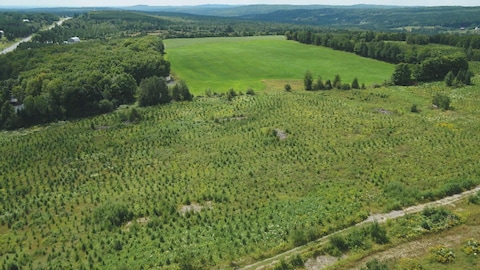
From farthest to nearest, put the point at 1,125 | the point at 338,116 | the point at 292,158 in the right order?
1. the point at 1,125
2. the point at 338,116
3. the point at 292,158

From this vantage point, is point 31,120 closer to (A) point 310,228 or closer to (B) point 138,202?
(B) point 138,202

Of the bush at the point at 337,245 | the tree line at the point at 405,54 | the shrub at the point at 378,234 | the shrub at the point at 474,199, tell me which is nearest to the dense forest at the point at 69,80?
the bush at the point at 337,245

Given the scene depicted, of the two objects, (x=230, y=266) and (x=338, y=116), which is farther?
(x=338, y=116)

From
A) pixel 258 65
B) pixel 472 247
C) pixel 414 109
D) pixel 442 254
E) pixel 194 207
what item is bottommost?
pixel 194 207

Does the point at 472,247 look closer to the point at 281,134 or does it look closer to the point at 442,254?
the point at 442,254

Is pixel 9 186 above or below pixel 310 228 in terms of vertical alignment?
below

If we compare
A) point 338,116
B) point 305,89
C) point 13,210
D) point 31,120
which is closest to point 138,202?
point 13,210

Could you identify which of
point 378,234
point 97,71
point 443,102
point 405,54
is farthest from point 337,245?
point 405,54

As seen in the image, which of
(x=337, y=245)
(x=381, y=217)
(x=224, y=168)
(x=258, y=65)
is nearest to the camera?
(x=337, y=245)
